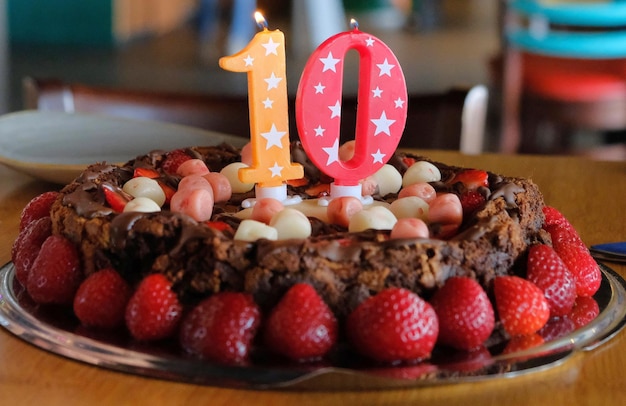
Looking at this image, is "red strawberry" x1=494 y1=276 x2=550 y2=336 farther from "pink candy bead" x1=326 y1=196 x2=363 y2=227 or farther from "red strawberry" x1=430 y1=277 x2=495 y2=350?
"pink candy bead" x1=326 y1=196 x2=363 y2=227

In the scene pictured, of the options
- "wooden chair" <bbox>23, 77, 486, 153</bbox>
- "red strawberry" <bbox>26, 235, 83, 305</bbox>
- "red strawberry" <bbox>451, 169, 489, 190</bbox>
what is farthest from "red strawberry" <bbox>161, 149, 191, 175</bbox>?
"wooden chair" <bbox>23, 77, 486, 153</bbox>

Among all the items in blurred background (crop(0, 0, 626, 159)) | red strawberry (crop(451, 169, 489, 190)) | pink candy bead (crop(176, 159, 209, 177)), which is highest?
red strawberry (crop(451, 169, 489, 190))

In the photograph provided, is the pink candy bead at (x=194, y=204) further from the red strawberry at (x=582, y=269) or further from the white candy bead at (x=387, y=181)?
the red strawberry at (x=582, y=269)

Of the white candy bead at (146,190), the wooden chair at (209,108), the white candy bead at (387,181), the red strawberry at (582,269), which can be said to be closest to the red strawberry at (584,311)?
the red strawberry at (582,269)

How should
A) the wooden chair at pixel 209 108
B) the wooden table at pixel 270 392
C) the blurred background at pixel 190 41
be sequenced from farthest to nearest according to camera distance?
the blurred background at pixel 190 41, the wooden chair at pixel 209 108, the wooden table at pixel 270 392

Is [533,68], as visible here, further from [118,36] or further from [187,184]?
[118,36]

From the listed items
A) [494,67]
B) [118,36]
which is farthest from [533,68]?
[118,36]

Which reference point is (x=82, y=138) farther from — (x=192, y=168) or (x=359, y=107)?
(x=359, y=107)
